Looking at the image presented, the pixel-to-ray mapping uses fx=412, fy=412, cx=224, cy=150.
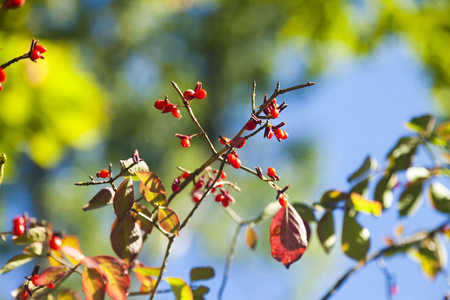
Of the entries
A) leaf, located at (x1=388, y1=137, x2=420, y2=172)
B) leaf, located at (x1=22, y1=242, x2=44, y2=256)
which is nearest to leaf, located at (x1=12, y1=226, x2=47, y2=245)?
leaf, located at (x1=22, y1=242, x2=44, y2=256)

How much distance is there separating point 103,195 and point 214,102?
856 cm

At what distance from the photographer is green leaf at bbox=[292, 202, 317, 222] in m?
0.49

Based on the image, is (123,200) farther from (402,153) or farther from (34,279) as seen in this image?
(402,153)

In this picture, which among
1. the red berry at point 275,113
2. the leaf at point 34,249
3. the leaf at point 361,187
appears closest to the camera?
the red berry at point 275,113

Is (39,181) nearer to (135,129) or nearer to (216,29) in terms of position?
(135,129)

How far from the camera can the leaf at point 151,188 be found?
0.36 metres

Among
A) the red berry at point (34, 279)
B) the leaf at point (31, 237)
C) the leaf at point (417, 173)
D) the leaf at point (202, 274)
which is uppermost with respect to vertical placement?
the leaf at point (31, 237)

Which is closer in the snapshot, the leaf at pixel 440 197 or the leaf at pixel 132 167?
the leaf at pixel 132 167

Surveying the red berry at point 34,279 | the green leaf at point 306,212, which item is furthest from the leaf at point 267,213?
the red berry at point 34,279

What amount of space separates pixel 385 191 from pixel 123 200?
1.19ft

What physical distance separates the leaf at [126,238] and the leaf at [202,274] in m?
0.12

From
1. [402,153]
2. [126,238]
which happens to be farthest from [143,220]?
[402,153]

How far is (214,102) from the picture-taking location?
8852 mm

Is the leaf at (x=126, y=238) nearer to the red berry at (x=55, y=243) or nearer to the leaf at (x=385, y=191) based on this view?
the red berry at (x=55, y=243)
